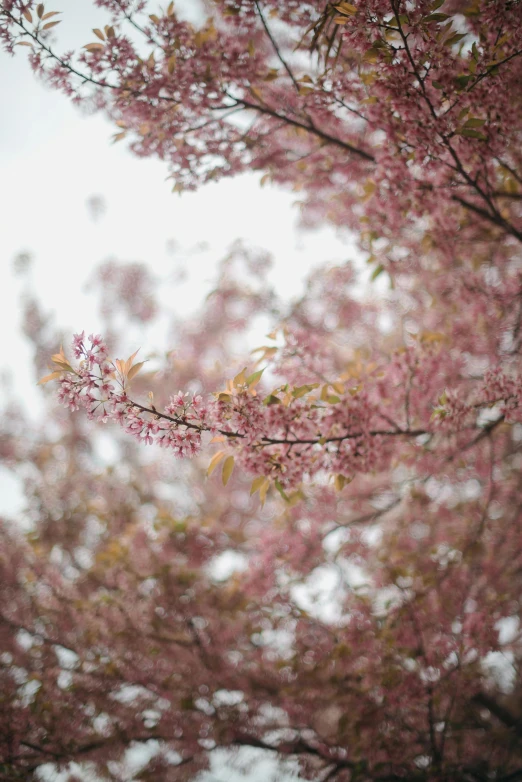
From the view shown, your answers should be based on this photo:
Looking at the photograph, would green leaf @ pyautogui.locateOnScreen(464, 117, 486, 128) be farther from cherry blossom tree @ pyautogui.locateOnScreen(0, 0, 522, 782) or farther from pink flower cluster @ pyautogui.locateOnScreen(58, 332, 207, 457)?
pink flower cluster @ pyautogui.locateOnScreen(58, 332, 207, 457)

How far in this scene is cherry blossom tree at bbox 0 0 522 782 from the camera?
6.03 feet

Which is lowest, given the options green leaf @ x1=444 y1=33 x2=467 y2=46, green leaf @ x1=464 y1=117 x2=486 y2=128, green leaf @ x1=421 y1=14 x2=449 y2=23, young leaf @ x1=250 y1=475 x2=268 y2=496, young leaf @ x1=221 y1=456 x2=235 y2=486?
young leaf @ x1=250 y1=475 x2=268 y2=496

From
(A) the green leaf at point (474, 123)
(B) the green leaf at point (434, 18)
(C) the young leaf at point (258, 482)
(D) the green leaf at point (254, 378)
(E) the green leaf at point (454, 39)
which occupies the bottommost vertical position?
(C) the young leaf at point (258, 482)

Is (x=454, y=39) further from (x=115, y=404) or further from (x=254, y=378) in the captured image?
(x=115, y=404)

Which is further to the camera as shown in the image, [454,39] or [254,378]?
[454,39]

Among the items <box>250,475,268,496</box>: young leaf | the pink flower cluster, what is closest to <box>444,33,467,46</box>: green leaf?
the pink flower cluster

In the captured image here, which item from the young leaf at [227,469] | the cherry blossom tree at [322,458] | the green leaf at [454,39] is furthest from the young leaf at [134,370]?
the green leaf at [454,39]

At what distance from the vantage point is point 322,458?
6.25 ft

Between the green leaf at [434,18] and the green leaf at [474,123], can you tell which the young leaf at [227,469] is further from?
the green leaf at [434,18]

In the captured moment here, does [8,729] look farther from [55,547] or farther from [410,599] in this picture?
[410,599]

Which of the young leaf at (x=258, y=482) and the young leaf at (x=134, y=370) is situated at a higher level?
the young leaf at (x=134, y=370)

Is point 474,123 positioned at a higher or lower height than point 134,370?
higher

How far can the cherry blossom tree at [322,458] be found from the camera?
1837mm

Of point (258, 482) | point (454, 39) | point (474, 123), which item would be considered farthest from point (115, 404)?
point (454, 39)
